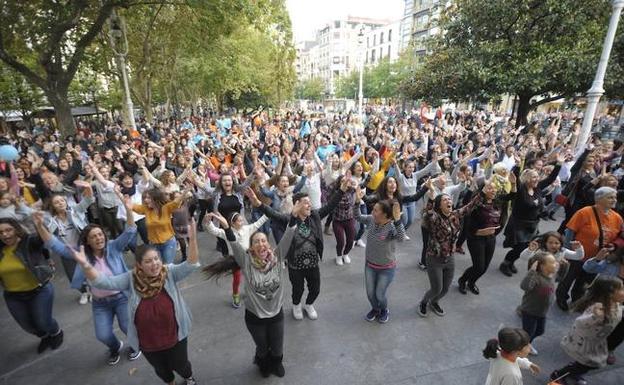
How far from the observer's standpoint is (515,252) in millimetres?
5316

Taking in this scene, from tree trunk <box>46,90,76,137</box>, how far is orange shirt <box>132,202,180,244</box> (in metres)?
10.4

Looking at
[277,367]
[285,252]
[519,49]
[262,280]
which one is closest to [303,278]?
[285,252]

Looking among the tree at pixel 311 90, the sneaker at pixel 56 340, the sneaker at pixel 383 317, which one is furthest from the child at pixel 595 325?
the tree at pixel 311 90

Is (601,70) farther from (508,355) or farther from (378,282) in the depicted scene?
(508,355)

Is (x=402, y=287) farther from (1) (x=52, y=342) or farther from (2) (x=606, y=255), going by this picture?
(1) (x=52, y=342)

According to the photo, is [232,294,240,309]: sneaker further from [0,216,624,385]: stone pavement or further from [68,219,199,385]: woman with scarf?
[68,219,199,385]: woman with scarf

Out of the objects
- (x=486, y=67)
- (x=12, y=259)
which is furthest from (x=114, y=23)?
(x=486, y=67)

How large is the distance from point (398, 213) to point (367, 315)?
1.53m

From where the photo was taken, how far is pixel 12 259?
10.8ft

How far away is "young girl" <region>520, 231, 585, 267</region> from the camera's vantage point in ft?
11.5

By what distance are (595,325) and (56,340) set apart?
223 inches

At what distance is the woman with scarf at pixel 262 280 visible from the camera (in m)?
2.94

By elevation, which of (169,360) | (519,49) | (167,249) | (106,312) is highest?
(519,49)

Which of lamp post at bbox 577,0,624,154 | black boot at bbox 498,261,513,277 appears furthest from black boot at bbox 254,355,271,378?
lamp post at bbox 577,0,624,154
